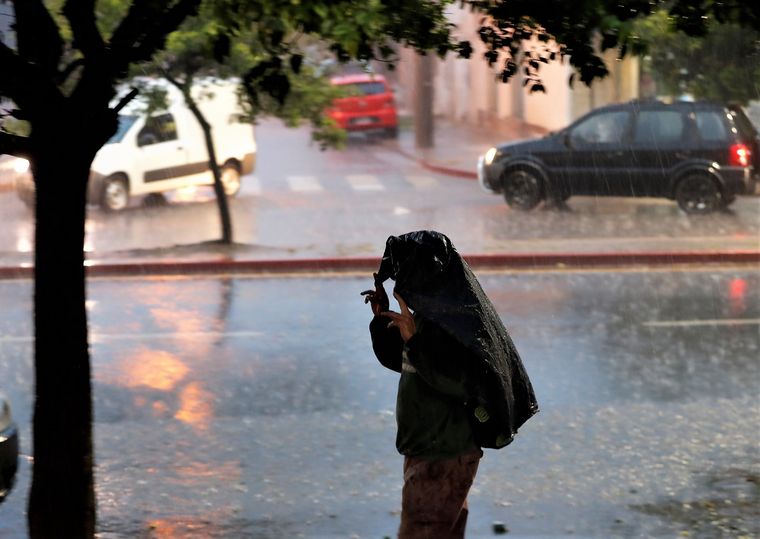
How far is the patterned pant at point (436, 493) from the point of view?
4.66 metres

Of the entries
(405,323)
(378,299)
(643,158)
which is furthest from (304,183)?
(405,323)

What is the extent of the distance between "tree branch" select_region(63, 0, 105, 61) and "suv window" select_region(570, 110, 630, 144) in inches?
592

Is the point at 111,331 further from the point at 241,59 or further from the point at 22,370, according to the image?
the point at 241,59

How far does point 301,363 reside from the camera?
10164mm

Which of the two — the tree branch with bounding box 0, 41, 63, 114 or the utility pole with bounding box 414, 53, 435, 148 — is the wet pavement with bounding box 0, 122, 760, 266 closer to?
the utility pole with bounding box 414, 53, 435, 148

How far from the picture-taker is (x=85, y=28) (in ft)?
17.4

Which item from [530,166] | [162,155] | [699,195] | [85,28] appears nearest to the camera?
[85,28]

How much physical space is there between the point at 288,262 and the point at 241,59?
8.53 feet

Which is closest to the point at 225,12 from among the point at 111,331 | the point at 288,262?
the point at 111,331

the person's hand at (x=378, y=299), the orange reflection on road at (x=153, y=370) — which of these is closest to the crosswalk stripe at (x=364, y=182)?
the orange reflection on road at (x=153, y=370)

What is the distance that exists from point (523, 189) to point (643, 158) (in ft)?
6.30

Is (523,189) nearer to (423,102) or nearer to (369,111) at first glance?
(423,102)

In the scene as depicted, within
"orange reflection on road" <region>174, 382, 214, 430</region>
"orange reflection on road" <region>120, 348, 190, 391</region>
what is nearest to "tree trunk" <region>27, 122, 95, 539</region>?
"orange reflection on road" <region>174, 382, 214, 430</region>

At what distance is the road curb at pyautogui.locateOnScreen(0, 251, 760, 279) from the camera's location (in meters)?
14.6
